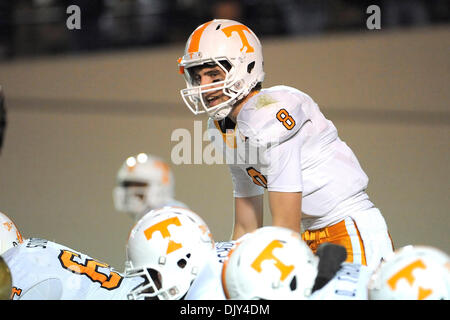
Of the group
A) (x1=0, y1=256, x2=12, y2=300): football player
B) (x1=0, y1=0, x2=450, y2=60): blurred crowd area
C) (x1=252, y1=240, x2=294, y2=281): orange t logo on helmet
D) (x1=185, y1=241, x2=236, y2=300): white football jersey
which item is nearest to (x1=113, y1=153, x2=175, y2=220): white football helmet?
(x1=185, y1=241, x2=236, y2=300): white football jersey

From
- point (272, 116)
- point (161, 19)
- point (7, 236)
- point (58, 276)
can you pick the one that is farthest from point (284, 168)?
point (161, 19)

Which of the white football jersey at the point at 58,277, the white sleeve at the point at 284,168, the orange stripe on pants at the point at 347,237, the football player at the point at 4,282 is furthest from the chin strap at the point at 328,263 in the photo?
the football player at the point at 4,282

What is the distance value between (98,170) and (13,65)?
8.49 ft

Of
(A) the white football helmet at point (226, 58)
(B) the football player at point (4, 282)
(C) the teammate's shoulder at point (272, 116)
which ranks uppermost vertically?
(A) the white football helmet at point (226, 58)

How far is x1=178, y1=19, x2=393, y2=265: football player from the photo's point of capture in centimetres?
273

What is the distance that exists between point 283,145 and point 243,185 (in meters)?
A: 0.68

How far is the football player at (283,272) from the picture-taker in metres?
2.32

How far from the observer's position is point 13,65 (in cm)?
862

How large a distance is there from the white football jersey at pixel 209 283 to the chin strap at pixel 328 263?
36cm

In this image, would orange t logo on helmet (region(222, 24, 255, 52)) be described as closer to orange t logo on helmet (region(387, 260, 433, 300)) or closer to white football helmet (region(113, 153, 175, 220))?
orange t logo on helmet (region(387, 260, 433, 300))

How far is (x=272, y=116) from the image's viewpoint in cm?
274

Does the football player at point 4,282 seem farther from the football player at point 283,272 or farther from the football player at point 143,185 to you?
the football player at point 143,185

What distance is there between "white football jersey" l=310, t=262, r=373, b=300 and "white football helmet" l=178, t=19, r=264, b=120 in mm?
906

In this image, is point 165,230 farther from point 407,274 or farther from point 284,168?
point 407,274
